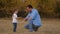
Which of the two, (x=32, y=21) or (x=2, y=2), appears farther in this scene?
(x=2, y=2)

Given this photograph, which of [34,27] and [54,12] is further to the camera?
[54,12]

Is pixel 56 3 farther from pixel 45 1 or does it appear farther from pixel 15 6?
pixel 15 6

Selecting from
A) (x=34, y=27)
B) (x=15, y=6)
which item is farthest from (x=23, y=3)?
(x=34, y=27)

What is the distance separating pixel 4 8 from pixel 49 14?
5.02 metres

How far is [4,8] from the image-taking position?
93.7 feet

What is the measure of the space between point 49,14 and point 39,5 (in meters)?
1.50

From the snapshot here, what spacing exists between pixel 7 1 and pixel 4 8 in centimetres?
85

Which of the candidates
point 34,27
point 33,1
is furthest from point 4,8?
point 34,27

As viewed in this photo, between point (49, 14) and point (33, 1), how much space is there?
245 cm

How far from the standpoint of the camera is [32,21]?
38.3 feet

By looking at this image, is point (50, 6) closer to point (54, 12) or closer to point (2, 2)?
point (54, 12)

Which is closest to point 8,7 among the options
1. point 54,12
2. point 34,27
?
point 54,12

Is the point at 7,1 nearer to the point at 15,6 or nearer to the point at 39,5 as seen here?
the point at 15,6

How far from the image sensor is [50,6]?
29.1 metres
